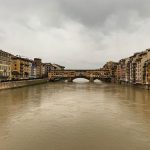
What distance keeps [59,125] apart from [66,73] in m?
128

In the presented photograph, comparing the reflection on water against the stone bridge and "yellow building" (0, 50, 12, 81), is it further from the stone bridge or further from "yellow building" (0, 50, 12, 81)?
the stone bridge

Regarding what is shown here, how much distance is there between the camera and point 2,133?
61.1 ft

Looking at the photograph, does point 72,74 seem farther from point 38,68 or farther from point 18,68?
point 18,68

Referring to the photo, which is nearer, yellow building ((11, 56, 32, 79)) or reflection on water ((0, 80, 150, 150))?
reflection on water ((0, 80, 150, 150))

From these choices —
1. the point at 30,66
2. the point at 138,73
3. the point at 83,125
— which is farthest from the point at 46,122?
the point at 30,66

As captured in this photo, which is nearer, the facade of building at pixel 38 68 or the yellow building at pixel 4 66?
the yellow building at pixel 4 66

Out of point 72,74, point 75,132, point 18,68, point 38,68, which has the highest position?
point 38,68

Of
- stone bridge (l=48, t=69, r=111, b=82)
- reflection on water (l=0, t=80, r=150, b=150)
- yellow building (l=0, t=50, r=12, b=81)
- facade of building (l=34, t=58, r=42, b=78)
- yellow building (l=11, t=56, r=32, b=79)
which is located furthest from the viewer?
facade of building (l=34, t=58, r=42, b=78)

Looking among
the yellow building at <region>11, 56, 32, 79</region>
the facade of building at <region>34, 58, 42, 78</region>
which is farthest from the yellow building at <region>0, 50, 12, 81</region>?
the facade of building at <region>34, 58, 42, 78</region>

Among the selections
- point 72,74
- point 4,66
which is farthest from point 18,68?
point 72,74

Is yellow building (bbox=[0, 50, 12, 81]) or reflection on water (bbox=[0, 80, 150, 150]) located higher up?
yellow building (bbox=[0, 50, 12, 81])

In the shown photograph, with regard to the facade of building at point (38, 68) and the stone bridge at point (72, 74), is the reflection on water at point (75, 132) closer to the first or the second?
the stone bridge at point (72, 74)

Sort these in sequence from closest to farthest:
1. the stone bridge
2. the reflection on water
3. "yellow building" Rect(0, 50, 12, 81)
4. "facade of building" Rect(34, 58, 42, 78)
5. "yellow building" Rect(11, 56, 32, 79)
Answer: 1. the reflection on water
2. "yellow building" Rect(0, 50, 12, 81)
3. "yellow building" Rect(11, 56, 32, 79)
4. the stone bridge
5. "facade of building" Rect(34, 58, 42, 78)

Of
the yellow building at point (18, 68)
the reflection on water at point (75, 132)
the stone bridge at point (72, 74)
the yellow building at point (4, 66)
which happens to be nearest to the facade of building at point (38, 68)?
the stone bridge at point (72, 74)
